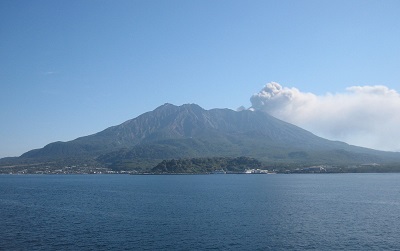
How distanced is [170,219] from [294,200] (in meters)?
23.1

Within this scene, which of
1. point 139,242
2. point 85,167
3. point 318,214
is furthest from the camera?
point 85,167

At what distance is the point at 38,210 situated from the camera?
Answer: 158 ft

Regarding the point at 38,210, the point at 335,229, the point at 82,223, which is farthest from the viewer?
the point at 38,210

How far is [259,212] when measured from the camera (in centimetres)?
4403

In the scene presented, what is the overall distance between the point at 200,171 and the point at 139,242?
127 m

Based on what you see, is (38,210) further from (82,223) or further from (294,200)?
(294,200)

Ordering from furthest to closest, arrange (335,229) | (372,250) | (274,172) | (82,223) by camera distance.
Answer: (274,172) → (82,223) → (335,229) → (372,250)

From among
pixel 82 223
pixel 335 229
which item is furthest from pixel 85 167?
pixel 335 229

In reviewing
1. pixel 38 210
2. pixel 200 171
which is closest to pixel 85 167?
pixel 200 171

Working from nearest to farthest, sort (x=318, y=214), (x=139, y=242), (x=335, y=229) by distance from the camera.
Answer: (x=139, y=242) → (x=335, y=229) → (x=318, y=214)

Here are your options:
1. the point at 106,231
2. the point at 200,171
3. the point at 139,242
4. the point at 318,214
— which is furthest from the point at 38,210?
the point at 200,171

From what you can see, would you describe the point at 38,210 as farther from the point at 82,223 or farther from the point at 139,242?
the point at 139,242

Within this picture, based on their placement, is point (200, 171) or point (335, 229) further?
point (200, 171)

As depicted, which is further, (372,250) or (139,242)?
(139,242)
